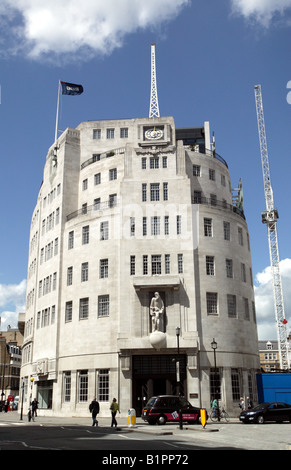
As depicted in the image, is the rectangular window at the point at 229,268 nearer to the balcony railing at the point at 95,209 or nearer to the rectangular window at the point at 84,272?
the balcony railing at the point at 95,209

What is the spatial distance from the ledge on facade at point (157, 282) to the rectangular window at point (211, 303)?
3.60m

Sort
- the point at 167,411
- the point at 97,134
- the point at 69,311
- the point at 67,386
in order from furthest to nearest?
the point at 97,134
the point at 69,311
the point at 67,386
the point at 167,411

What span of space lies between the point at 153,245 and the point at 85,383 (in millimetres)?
14475

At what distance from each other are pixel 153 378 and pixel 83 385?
23.3ft

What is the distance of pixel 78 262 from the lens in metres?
48.6

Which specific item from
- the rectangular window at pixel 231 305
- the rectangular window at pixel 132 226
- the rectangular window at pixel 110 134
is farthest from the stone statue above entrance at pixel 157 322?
the rectangular window at pixel 110 134

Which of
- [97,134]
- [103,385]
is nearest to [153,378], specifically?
[103,385]

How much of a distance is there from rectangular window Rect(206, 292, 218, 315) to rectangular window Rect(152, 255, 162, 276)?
204 inches

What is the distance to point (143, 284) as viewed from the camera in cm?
4300

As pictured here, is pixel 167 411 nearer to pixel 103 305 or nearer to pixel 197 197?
pixel 103 305

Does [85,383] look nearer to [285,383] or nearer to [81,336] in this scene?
[81,336]

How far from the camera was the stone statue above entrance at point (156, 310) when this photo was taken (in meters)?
42.4
